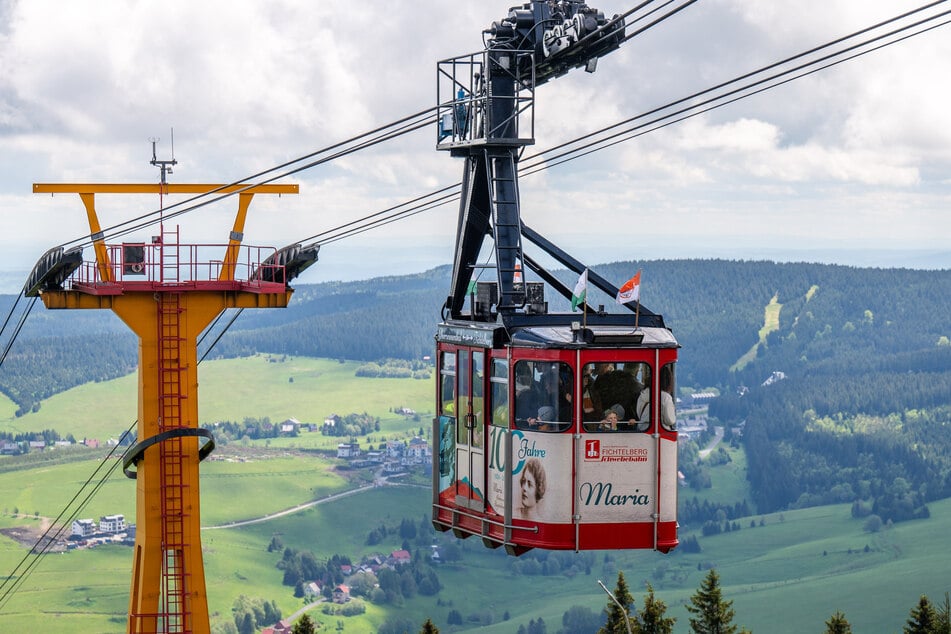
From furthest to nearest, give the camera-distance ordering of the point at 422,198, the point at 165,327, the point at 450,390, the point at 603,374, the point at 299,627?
1. the point at 299,627
2. the point at 165,327
3. the point at 422,198
4. the point at 450,390
5. the point at 603,374

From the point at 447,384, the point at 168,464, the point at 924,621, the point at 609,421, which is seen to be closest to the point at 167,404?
the point at 168,464

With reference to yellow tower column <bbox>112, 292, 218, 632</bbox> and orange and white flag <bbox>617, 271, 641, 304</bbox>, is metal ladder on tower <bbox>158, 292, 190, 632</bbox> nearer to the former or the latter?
yellow tower column <bbox>112, 292, 218, 632</bbox>

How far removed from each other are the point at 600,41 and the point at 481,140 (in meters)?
2.76

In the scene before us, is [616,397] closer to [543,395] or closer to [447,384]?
[543,395]

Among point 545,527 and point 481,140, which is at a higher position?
point 481,140

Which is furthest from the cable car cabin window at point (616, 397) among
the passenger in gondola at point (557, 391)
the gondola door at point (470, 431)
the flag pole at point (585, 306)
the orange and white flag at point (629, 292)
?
the gondola door at point (470, 431)

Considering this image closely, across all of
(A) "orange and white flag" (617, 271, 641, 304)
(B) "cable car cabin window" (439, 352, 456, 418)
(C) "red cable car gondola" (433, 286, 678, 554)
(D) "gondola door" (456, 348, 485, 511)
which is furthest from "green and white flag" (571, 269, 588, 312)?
(B) "cable car cabin window" (439, 352, 456, 418)

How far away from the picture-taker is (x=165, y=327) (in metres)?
38.0

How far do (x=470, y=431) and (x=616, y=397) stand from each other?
8.84 ft

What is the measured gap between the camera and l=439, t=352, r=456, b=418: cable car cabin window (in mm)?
26875

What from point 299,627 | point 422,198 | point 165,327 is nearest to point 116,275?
point 165,327

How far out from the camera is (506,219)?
2784 centimetres

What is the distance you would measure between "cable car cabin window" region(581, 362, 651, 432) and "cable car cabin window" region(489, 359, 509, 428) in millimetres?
1267

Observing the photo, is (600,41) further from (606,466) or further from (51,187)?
(51,187)
